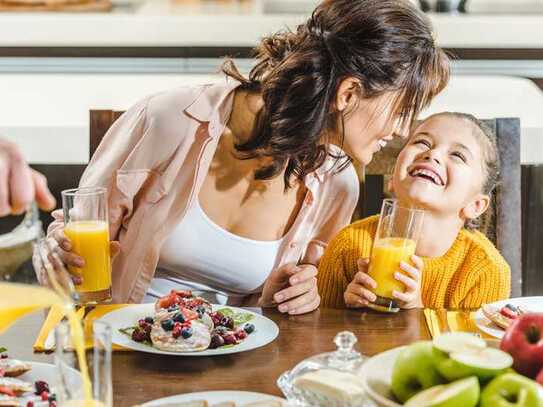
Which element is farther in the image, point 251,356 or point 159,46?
point 159,46

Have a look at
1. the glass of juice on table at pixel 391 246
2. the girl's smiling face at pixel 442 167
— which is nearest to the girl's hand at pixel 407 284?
the glass of juice on table at pixel 391 246

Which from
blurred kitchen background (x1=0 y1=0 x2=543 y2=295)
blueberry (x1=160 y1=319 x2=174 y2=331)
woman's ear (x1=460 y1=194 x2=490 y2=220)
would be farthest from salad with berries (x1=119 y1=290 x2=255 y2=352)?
blurred kitchen background (x1=0 y1=0 x2=543 y2=295)

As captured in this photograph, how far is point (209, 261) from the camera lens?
2.12m

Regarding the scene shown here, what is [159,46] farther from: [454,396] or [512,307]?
[454,396]

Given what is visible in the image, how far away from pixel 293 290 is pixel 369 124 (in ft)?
1.35

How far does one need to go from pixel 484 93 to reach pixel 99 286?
1.87m

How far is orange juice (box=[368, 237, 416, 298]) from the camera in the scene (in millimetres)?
1815

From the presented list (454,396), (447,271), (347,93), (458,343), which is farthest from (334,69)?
(454,396)

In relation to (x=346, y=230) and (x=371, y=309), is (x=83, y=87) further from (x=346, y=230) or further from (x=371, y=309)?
(x=371, y=309)

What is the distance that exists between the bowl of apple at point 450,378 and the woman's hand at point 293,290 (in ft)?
1.75

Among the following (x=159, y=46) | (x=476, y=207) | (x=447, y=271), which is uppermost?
(x=159, y=46)

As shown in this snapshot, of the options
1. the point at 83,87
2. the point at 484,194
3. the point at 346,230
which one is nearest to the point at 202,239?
the point at 346,230

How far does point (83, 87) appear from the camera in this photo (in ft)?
11.1

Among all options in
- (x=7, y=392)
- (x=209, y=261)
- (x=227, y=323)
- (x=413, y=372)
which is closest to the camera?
(x=413, y=372)
